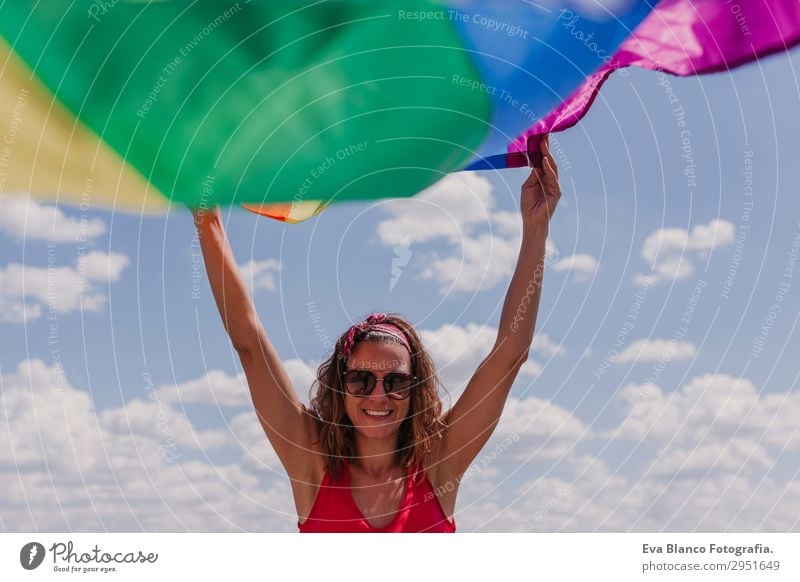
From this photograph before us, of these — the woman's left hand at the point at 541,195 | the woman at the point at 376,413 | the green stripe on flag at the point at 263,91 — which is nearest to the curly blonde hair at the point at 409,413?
the woman at the point at 376,413

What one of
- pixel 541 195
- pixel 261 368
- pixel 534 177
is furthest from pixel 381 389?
pixel 534 177

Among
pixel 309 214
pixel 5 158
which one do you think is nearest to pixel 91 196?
pixel 5 158

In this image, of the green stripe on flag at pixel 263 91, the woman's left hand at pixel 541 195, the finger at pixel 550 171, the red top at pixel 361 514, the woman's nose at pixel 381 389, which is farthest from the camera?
the green stripe on flag at pixel 263 91

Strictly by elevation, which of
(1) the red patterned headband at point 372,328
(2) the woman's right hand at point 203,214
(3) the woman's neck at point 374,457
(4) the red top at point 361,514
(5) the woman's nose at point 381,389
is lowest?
(4) the red top at point 361,514

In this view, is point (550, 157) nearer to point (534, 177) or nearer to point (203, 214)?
point (534, 177)

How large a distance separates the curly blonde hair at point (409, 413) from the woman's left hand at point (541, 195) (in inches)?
49.1

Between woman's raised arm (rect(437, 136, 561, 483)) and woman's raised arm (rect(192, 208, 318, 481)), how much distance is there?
1.04 m

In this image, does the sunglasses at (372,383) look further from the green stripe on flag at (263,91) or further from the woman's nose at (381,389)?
the green stripe on flag at (263,91)

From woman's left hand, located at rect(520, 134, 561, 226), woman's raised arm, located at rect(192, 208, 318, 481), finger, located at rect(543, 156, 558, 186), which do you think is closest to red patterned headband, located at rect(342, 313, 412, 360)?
woman's raised arm, located at rect(192, 208, 318, 481)

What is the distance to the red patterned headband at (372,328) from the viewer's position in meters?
6.91

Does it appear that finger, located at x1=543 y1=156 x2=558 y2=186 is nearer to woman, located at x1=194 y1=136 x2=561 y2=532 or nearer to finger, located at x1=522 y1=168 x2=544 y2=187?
finger, located at x1=522 y1=168 x2=544 y2=187

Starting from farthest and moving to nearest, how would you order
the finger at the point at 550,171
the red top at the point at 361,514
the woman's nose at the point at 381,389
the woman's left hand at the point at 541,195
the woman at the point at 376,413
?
the finger at the point at 550,171 < the woman's left hand at the point at 541,195 < the woman's nose at the point at 381,389 < the woman at the point at 376,413 < the red top at the point at 361,514
